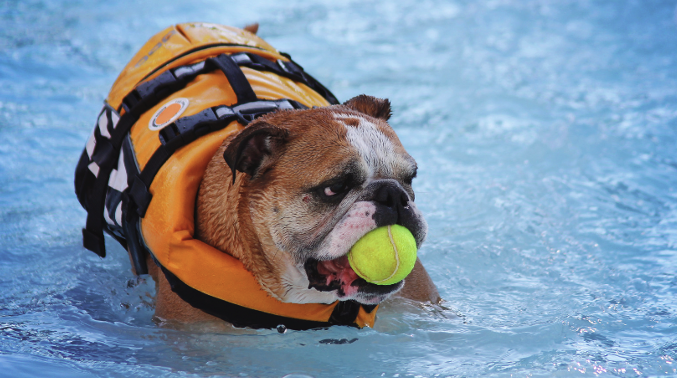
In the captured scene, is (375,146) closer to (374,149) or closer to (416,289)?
(374,149)

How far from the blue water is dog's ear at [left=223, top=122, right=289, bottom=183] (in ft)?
3.26

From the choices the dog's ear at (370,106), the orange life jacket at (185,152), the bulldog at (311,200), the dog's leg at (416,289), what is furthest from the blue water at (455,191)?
the dog's ear at (370,106)

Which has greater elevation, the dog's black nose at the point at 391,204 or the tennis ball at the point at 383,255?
the dog's black nose at the point at 391,204

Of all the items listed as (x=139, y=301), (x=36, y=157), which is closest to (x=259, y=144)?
(x=139, y=301)

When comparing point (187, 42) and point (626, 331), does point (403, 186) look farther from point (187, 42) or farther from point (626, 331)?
point (187, 42)

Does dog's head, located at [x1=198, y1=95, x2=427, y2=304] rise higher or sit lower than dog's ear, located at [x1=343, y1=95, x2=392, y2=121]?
lower

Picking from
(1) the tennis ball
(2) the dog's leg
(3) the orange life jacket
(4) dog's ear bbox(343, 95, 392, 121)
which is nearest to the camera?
(1) the tennis ball

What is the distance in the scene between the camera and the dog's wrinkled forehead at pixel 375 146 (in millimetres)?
3041

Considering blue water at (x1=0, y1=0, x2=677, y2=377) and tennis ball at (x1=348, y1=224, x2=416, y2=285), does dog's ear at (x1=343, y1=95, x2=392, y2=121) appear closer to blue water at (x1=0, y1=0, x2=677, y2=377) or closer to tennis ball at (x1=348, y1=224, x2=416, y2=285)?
tennis ball at (x1=348, y1=224, x2=416, y2=285)

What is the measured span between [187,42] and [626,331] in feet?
11.7

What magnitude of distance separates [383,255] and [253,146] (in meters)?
0.83

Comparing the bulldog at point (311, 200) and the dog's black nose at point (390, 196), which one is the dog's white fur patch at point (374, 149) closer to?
the bulldog at point (311, 200)

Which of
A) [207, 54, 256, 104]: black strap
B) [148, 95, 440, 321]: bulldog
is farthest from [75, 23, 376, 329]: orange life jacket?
[148, 95, 440, 321]: bulldog

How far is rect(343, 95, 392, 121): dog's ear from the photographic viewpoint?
370cm
